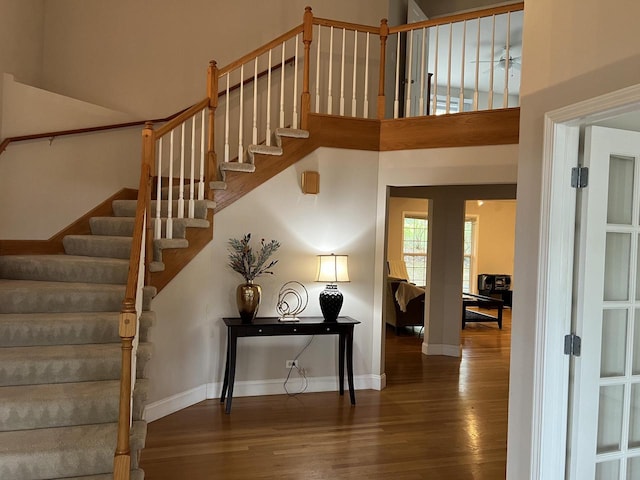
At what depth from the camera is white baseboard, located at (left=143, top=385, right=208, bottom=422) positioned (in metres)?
3.81

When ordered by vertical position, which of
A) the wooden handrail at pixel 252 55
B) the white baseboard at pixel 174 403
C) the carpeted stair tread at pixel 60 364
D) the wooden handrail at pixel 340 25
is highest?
the wooden handrail at pixel 340 25

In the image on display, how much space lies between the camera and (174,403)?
4.02m

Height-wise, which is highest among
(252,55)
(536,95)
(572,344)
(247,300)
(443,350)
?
(252,55)

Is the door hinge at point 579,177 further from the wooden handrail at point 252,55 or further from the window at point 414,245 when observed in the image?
the window at point 414,245

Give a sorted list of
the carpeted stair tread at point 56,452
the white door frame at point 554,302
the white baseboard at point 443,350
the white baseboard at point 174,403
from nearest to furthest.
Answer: the white door frame at point 554,302 < the carpeted stair tread at point 56,452 < the white baseboard at point 174,403 < the white baseboard at point 443,350

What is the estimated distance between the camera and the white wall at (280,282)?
412cm

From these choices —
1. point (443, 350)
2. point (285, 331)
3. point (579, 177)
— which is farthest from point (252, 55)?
point (443, 350)

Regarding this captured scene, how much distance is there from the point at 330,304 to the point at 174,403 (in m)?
1.58

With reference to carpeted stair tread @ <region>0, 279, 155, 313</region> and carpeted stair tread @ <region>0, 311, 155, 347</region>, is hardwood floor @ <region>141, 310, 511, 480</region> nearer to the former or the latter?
carpeted stair tread @ <region>0, 311, 155, 347</region>

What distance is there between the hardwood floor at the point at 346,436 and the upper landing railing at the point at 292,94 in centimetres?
105

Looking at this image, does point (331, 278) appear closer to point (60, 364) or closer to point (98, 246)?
point (98, 246)

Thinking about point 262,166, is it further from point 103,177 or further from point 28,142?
point 28,142

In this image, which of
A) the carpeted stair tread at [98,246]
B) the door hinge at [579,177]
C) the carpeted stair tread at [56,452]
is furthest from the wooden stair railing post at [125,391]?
the door hinge at [579,177]

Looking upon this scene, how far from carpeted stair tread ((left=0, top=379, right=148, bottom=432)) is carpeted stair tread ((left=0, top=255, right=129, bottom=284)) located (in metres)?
1.06
